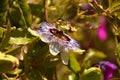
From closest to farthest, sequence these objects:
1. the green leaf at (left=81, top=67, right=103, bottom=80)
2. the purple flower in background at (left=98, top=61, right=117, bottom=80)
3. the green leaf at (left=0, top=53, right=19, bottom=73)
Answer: the green leaf at (left=0, top=53, right=19, bottom=73), the green leaf at (left=81, top=67, right=103, bottom=80), the purple flower in background at (left=98, top=61, right=117, bottom=80)

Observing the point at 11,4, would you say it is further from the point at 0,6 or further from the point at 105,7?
the point at 105,7

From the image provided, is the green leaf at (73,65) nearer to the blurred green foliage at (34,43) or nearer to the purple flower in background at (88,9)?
the blurred green foliage at (34,43)

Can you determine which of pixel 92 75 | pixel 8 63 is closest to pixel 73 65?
pixel 92 75

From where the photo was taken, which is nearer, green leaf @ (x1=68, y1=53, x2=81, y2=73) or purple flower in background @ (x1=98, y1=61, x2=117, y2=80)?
green leaf @ (x1=68, y1=53, x2=81, y2=73)

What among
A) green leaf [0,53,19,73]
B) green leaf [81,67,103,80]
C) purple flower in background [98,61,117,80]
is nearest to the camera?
green leaf [0,53,19,73]

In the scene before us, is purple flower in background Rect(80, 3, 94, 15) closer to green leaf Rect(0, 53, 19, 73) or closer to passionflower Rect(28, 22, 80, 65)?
passionflower Rect(28, 22, 80, 65)

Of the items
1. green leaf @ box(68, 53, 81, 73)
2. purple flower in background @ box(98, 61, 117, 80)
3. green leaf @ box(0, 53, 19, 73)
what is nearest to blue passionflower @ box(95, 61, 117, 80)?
purple flower in background @ box(98, 61, 117, 80)

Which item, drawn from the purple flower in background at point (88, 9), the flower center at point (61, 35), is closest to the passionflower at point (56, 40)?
the flower center at point (61, 35)

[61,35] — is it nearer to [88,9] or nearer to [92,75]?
[92,75]
